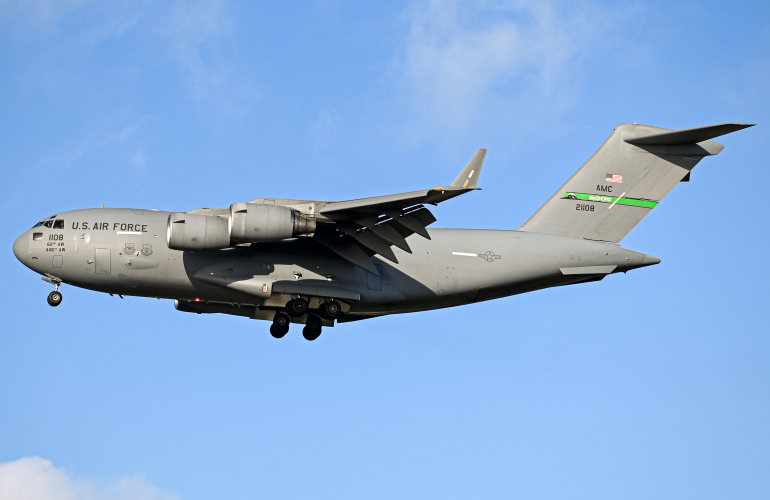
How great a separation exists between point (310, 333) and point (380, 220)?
105 inches

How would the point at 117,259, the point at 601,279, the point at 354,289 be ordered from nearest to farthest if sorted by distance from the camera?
1. the point at 117,259
2. the point at 354,289
3. the point at 601,279

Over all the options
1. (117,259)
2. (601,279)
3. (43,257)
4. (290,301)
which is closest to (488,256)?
(601,279)

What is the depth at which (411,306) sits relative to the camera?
1747cm

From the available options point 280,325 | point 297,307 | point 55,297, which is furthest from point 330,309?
point 55,297

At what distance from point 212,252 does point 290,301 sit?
159cm

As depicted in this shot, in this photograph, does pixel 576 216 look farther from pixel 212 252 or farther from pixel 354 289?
pixel 212 252

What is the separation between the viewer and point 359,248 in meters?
16.6

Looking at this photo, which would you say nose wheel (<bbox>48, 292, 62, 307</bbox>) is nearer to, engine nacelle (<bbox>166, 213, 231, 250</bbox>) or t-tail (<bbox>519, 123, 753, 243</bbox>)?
engine nacelle (<bbox>166, 213, 231, 250</bbox>)

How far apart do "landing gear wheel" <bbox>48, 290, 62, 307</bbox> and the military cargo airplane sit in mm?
17

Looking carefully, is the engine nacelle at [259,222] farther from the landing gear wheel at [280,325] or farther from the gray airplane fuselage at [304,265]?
the landing gear wheel at [280,325]

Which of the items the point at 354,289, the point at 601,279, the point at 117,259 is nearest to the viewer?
the point at 117,259

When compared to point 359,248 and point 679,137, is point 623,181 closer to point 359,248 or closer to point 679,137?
point 679,137

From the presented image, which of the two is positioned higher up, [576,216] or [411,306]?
[576,216]

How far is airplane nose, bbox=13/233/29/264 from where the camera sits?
15.9 meters
